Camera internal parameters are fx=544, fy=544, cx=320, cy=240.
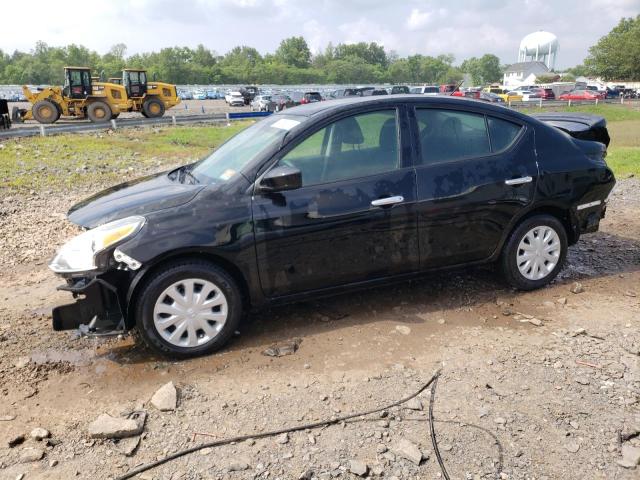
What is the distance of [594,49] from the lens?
9762 centimetres

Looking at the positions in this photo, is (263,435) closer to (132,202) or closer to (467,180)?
(132,202)

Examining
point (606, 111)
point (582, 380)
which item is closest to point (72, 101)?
point (582, 380)

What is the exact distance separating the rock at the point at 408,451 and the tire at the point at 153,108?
2705 cm

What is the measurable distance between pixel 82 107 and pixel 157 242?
78.8ft

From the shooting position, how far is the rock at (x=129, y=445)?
9.96 ft

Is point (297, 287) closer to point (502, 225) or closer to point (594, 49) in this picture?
point (502, 225)

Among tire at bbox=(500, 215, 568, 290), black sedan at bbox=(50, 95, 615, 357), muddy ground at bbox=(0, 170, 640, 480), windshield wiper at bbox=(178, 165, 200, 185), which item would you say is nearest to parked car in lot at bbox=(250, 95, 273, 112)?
windshield wiper at bbox=(178, 165, 200, 185)

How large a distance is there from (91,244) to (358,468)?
2345mm

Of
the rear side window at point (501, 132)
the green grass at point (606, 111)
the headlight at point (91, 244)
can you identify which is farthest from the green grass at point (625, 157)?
the green grass at point (606, 111)

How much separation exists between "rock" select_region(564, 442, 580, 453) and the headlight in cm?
299

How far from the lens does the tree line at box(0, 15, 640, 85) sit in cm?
9288

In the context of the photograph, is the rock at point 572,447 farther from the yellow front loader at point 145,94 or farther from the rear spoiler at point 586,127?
the yellow front loader at point 145,94

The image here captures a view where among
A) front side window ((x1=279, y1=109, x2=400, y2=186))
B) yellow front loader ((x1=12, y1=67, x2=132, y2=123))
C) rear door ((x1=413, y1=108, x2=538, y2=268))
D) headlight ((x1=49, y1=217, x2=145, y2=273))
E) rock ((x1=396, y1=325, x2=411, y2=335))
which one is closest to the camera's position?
headlight ((x1=49, y1=217, x2=145, y2=273))

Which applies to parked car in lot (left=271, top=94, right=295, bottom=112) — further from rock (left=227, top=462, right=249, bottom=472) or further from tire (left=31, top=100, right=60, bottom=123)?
rock (left=227, top=462, right=249, bottom=472)
